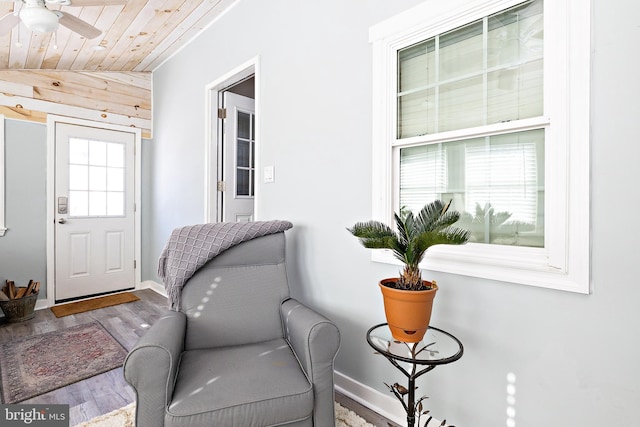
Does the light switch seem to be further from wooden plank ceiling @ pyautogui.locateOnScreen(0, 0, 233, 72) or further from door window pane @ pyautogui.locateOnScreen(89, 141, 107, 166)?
door window pane @ pyautogui.locateOnScreen(89, 141, 107, 166)

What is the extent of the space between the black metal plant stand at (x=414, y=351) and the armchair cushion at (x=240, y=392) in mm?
348

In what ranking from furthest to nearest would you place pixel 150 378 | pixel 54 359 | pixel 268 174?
pixel 268 174, pixel 54 359, pixel 150 378

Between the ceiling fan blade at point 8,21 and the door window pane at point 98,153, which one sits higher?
the ceiling fan blade at point 8,21

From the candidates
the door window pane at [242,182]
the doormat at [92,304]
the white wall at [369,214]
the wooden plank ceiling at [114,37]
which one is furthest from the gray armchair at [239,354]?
the doormat at [92,304]

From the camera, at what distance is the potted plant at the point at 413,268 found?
1.24 m

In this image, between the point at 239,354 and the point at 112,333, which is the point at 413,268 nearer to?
the point at 239,354

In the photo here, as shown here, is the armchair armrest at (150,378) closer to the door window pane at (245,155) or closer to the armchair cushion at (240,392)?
the armchair cushion at (240,392)

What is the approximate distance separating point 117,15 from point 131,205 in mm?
2185

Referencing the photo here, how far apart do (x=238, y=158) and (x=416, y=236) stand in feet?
8.45

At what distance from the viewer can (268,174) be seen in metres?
2.48

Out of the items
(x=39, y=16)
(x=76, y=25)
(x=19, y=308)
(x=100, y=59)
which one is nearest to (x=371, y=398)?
(x=39, y=16)

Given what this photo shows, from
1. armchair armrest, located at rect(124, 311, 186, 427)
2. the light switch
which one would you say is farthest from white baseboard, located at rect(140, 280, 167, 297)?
armchair armrest, located at rect(124, 311, 186, 427)

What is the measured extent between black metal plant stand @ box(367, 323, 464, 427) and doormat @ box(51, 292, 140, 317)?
3.23m

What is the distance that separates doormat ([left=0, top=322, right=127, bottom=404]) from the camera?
76.9 inches
